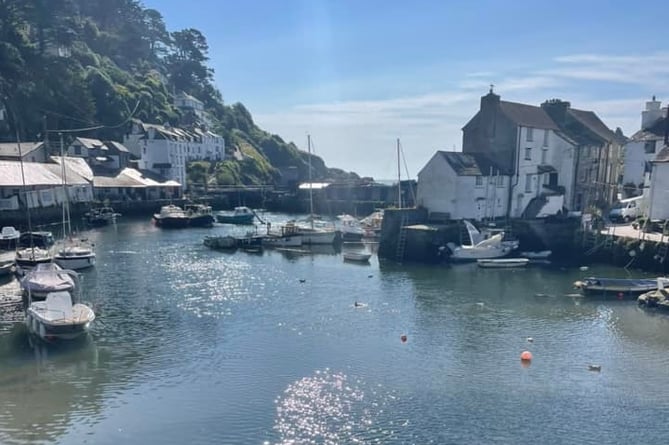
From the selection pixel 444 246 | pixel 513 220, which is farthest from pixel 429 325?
pixel 513 220

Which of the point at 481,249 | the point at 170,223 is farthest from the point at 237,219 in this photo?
the point at 481,249

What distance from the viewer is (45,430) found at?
16406 mm

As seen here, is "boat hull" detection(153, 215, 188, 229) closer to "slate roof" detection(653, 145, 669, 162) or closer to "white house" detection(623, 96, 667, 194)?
"slate roof" detection(653, 145, 669, 162)

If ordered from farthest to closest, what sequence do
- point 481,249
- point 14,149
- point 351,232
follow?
point 14,149 < point 351,232 < point 481,249

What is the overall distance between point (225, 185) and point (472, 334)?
81.5 m

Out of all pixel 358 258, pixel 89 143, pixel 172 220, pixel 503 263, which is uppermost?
pixel 89 143

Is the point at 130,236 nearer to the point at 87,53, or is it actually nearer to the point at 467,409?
the point at 467,409

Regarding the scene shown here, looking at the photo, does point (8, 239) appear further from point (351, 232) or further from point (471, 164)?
point (471, 164)

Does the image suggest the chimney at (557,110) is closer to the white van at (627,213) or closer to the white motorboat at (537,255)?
the white van at (627,213)

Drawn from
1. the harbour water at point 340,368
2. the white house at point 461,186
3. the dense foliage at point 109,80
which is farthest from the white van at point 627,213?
the dense foliage at point 109,80

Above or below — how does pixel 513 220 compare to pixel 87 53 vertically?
below

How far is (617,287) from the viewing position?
32.8 m

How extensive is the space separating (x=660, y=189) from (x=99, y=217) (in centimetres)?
6220

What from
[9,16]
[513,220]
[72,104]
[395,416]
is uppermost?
[9,16]
